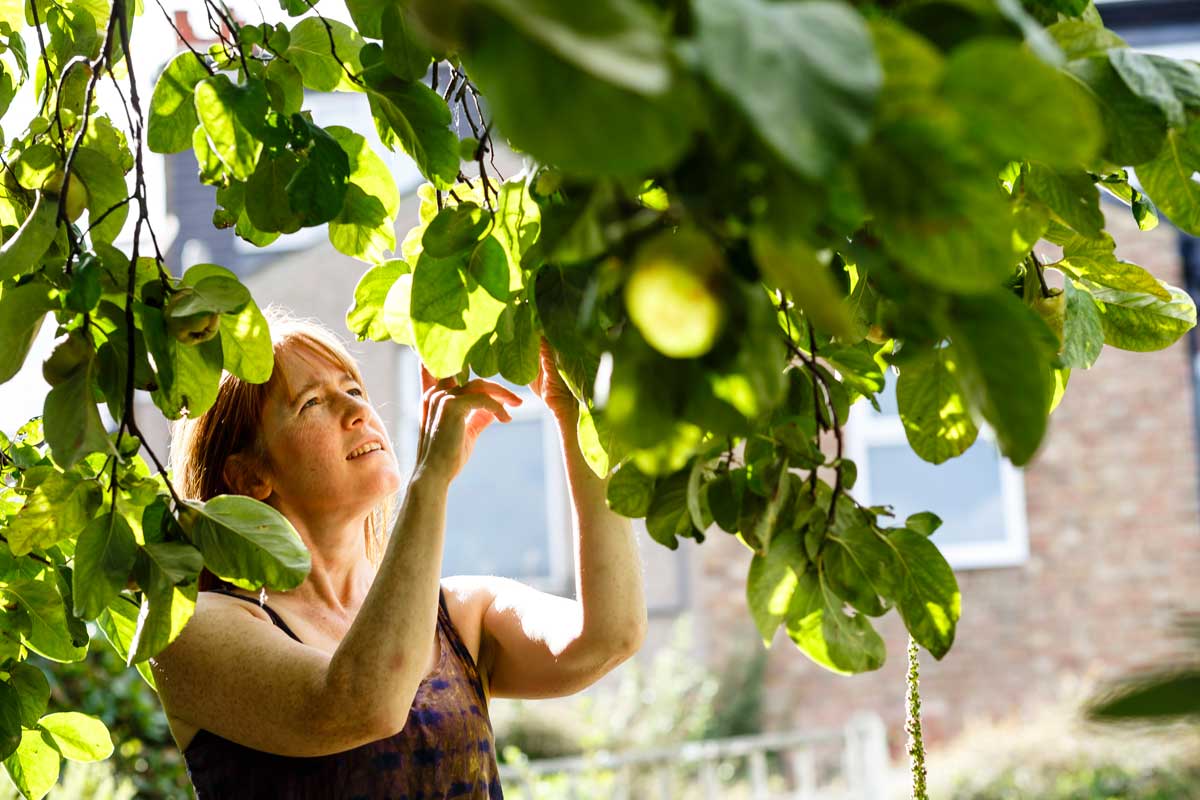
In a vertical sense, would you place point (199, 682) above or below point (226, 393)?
below

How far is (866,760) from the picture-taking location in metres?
7.57

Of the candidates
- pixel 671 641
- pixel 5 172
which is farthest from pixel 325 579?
pixel 671 641

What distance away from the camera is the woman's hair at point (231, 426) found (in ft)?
5.32

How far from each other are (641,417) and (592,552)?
3.72 ft

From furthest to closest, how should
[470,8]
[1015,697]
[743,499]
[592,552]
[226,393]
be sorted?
[1015,697] → [226,393] → [592,552] → [743,499] → [470,8]

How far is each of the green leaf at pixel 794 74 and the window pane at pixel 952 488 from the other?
26.0 feet

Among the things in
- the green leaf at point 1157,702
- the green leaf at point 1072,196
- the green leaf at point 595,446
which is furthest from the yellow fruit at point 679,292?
the green leaf at point 595,446

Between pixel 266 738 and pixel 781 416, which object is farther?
pixel 266 738

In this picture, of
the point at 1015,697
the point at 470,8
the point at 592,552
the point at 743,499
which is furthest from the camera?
the point at 1015,697

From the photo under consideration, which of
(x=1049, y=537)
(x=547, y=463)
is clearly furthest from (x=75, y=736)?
(x=1049, y=537)

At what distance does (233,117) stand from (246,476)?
837 millimetres

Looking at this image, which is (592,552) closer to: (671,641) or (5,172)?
(5,172)

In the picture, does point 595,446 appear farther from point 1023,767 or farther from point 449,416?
point 1023,767

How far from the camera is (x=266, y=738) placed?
4.40 feet
